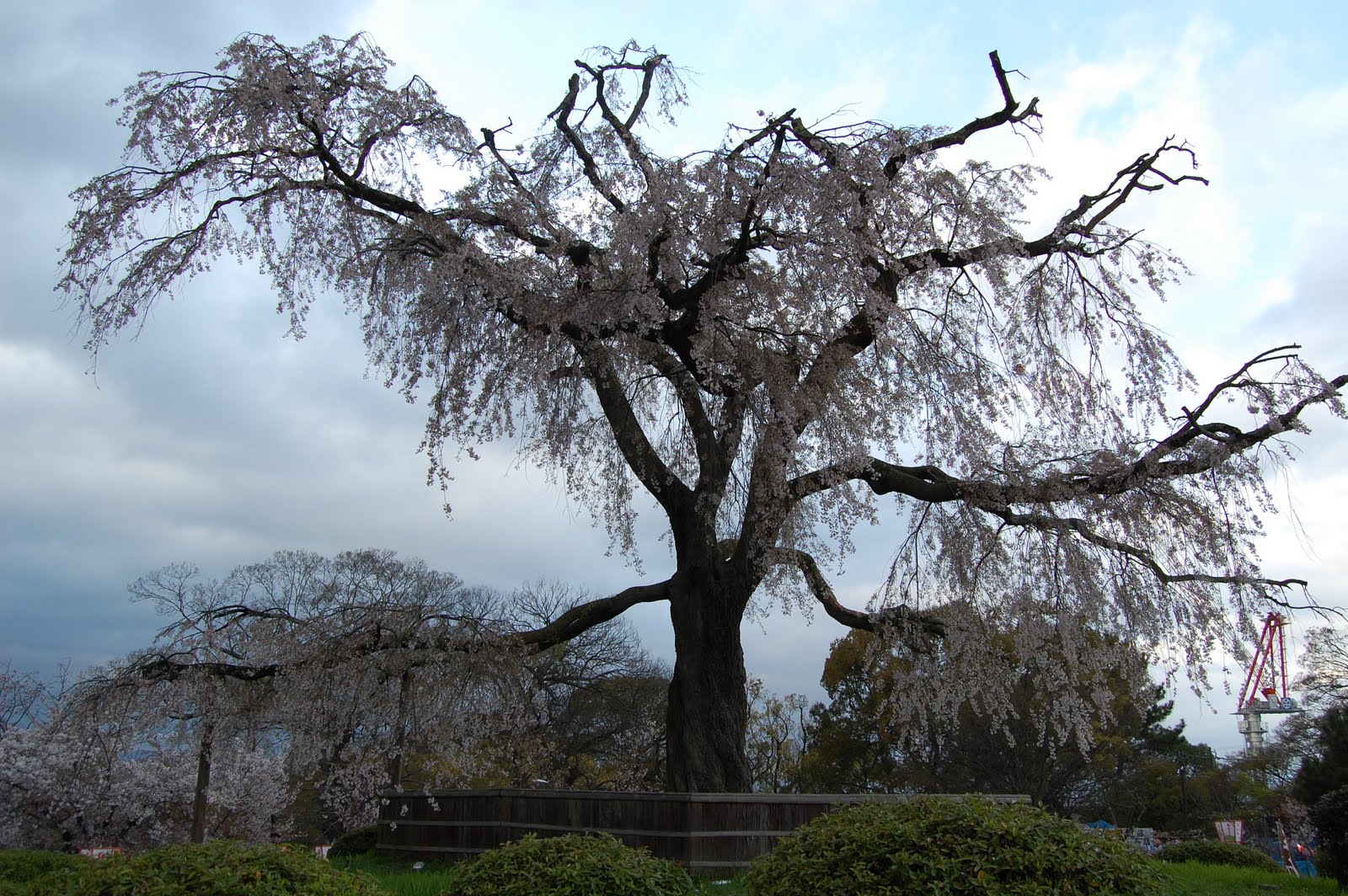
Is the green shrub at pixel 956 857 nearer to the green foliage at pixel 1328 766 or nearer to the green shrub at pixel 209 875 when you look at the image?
the green shrub at pixel 209 875

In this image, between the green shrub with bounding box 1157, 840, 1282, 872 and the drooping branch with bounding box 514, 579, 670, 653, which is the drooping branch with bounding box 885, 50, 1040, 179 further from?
the green shrub with bounding box 1157, 840, 1282, 872

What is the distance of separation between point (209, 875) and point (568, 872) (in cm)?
207

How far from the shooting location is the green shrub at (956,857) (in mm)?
4965

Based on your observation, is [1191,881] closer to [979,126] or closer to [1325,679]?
[979,126]

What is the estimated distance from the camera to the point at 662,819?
35.2 feet

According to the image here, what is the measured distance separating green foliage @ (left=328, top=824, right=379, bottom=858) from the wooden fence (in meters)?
4.90

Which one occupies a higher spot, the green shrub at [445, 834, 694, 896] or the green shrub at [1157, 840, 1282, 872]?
the green shrub at [445, 834, 694, 896]

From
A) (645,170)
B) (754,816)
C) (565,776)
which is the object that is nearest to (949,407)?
(645,170)

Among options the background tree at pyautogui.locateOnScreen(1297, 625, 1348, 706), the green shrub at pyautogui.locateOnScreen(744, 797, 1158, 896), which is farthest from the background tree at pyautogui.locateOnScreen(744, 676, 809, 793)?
the green shrub at pyautogui.locateOnScreen(744, 797, 1158, 896)

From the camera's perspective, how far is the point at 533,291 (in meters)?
10.3

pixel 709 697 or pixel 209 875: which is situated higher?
pixel 709 697

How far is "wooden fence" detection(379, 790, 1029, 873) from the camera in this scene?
34.3 feet

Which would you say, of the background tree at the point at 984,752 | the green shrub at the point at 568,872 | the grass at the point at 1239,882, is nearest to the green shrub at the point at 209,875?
the green shrub at the point at 568,872

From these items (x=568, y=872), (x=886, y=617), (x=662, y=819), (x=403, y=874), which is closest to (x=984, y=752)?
(x=886, y=617)
